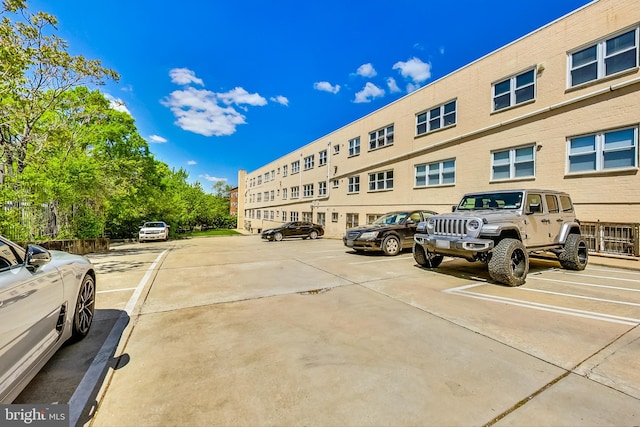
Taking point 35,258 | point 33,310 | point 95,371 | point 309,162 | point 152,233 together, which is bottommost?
point 95,371

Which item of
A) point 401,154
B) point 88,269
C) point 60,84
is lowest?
point 88,269

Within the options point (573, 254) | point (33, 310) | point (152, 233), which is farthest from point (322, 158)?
point (33, 310)

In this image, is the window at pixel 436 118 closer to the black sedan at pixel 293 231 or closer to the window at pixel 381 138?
the window at pixel 381 138

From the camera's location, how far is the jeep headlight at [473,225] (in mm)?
6131

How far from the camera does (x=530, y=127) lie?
450 inches

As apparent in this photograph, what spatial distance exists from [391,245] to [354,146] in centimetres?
1384

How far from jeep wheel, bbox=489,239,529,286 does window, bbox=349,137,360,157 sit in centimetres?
1686

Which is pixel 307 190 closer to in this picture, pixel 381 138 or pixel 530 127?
pixel 381 138

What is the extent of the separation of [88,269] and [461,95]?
16.0m

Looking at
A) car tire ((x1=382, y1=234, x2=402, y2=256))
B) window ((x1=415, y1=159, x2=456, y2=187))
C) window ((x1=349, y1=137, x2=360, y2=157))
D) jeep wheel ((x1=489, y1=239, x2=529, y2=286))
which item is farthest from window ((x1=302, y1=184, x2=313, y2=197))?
jeep wheel ((x1=489, y1=239, x2=529, y2=286))

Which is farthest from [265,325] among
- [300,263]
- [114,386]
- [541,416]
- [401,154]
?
[401,154]

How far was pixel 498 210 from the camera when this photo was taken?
6.87 m

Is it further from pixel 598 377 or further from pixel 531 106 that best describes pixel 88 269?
pixel 531 106

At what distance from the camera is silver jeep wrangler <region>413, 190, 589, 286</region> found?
234 inches
